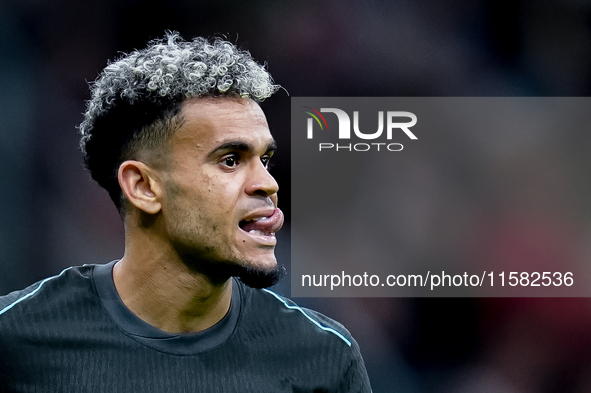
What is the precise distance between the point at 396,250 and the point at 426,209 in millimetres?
253

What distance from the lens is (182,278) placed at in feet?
6.13

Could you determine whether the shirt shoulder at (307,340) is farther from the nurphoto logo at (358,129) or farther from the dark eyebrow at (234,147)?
the nurphoto logo at (358,129)

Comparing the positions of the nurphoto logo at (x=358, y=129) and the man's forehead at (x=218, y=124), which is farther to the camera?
the nurphoto logo at (x=358, y=129)

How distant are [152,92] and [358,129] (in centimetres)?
139

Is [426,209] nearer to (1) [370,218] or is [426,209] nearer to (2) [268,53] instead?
(1) [370,218]

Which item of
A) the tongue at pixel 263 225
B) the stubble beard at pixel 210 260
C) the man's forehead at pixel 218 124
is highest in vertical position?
the man's forehead at pixel 218 124

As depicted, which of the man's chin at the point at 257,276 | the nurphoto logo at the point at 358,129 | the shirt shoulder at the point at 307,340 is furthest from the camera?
the nurphoto logo at the point at 358,129

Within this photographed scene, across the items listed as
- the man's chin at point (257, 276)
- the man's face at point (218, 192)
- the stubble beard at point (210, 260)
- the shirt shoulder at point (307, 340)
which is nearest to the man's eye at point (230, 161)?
the man's face at point (218, 192)

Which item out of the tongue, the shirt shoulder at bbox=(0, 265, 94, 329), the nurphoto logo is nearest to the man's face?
the tongue

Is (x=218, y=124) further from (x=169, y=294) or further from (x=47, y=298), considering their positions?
(x=47, y=298)

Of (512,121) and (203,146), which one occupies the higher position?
(512,121)

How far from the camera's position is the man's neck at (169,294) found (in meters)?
1.86

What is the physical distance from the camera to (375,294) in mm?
3020

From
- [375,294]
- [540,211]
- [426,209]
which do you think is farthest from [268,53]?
[540,211]
